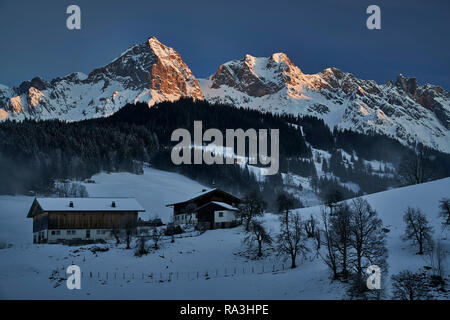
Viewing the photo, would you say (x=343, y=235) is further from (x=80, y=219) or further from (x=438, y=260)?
(x=80, y=219)

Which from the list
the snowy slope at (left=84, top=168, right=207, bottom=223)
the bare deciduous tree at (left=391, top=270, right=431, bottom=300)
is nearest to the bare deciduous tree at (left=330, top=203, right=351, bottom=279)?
the bare deciduous tree at (left=391, top=270, right=431, bottom=300)

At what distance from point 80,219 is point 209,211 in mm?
22718

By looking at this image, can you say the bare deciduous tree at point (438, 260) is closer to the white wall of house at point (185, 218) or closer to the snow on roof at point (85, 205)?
the white wall of house at point (185, 218)

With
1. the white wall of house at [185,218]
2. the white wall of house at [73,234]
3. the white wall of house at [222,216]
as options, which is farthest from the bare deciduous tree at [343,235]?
the white wall of house at [185,218]

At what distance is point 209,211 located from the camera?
87938 mm

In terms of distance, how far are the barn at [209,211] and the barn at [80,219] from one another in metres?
12.5

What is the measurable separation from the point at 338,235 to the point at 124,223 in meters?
41.6

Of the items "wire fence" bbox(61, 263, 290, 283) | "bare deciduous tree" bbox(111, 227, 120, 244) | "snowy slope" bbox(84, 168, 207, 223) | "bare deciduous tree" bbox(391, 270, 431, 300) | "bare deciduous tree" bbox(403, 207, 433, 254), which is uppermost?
"snowy slope" bbox(84, 168, 207, 223)

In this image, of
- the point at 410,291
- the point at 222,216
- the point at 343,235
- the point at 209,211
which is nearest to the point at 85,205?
the point at 209,211

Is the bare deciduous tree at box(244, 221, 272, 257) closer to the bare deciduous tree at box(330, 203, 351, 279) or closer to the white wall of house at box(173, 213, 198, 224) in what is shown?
the bare deciduous tree at box(330, 203, 351, 279)

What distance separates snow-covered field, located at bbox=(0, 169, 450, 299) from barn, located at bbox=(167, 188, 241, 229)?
6194mm

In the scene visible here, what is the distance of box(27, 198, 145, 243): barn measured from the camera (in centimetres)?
7738
